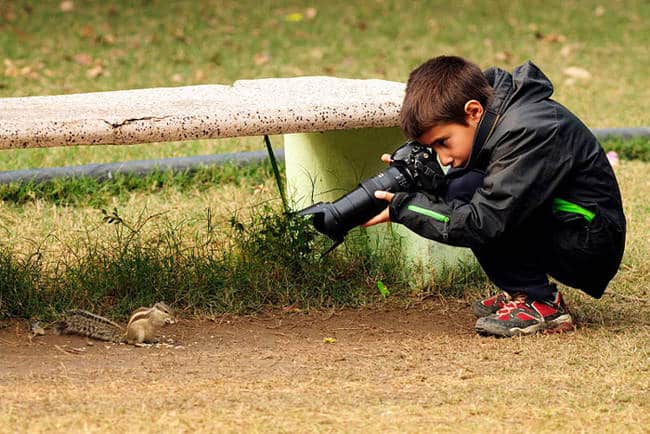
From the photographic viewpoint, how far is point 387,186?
3.06m

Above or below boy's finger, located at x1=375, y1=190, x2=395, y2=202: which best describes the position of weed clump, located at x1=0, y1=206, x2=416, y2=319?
below

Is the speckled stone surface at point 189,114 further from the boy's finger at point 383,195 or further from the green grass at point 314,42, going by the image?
the green grass at point 314,42

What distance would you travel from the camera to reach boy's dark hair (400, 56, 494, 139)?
9.75ft

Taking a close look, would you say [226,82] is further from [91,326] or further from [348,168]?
[91,326]

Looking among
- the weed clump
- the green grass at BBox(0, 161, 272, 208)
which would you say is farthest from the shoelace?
the green grass at BBox(0, 161, 272, 208)

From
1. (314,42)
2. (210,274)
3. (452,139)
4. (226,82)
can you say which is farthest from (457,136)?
(314,42)

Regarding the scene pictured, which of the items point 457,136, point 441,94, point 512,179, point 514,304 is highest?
point 441,94

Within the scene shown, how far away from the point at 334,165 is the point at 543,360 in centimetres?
115

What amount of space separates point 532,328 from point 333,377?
29.5 inches

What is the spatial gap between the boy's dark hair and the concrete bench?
0.74ft

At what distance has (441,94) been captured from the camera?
2.97 meters

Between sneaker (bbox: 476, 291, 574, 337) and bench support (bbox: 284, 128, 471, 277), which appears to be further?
bench support (bbox: 284, 128, 471, 277)

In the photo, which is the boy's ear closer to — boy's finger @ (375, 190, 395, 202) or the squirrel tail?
boy's finger @ (375, 190, 395, 202)

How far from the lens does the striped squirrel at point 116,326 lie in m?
3.15
